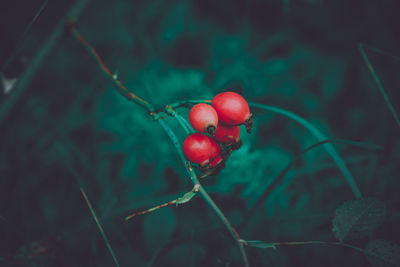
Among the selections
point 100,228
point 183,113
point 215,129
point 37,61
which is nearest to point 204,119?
point 215,129

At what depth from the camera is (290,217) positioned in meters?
0.92

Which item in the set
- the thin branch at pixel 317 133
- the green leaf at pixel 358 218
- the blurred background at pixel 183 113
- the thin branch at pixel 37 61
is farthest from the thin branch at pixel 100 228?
the green leaf at pixel 358 218

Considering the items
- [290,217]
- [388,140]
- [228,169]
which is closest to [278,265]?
[290,217]

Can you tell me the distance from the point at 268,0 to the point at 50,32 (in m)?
0.96

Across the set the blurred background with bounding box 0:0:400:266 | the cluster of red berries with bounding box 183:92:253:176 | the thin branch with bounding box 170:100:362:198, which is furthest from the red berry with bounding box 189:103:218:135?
the blurred background with bounding box 0:0:400:266

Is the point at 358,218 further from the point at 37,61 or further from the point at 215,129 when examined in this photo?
the point at 37,61

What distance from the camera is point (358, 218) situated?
0.61 m

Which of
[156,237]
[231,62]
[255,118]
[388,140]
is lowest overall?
[388,140]

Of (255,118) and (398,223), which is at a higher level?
(255,118)

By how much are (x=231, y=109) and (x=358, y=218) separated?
452 mm

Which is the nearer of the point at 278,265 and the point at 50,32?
the point at 278,265

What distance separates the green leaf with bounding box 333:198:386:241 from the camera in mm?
597

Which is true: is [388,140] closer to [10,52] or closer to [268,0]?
[268,0]

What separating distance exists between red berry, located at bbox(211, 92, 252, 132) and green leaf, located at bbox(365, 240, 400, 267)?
1.54 ft
